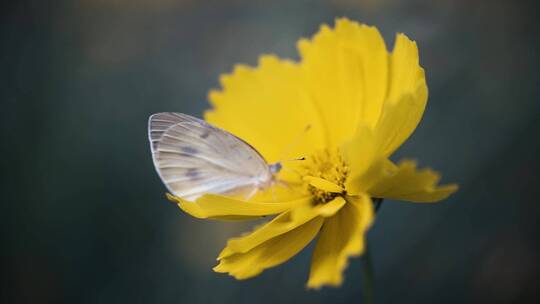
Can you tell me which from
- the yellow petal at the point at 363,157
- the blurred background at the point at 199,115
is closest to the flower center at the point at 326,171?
the yellow petal at the point at 363,157

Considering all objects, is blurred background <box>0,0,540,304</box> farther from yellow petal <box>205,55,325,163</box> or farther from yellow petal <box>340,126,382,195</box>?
yellow petal <box>340,126,382,195</box>

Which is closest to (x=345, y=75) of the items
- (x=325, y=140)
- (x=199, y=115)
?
(x=325, y=140)

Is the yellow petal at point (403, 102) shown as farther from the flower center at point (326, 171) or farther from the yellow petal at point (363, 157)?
the flower center at point (326, 171)

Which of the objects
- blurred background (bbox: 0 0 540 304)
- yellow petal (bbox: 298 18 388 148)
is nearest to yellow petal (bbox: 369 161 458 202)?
yellow petal (bbox: 298 18 388 148)

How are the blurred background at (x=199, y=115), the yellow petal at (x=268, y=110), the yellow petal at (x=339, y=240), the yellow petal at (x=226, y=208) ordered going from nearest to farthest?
the yellow petal at (x=339, y=240) < the yellow petal at (x=226, y=208) < the yellow petal at (x=268, y=110) < the blurred background at (x=199, y=115)

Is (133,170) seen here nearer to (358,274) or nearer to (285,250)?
(358,274)

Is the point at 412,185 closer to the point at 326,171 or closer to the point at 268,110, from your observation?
the point at 326,171
